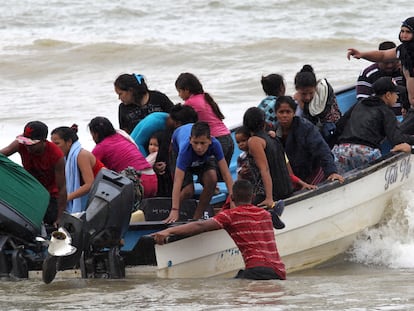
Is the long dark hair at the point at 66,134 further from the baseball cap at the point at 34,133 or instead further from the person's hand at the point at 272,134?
the person's hand at the point at 272,134

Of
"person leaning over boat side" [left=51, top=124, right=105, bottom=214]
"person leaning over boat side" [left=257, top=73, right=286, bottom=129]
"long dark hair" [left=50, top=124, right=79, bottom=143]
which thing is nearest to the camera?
"person leaning over boat side" [left=51, top=124, right=105, bottom=214]

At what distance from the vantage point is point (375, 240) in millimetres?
9820

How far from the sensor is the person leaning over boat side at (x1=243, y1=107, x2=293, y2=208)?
8305mm

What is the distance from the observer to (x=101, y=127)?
351 inches

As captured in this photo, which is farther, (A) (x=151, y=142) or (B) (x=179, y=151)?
(A) (x=151, y=142)

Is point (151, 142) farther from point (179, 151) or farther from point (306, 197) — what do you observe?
point (306, 197)

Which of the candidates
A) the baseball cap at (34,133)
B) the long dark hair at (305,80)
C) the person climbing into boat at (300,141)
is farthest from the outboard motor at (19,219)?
the long dark hair at (305,80)

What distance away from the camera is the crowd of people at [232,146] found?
8234 mm

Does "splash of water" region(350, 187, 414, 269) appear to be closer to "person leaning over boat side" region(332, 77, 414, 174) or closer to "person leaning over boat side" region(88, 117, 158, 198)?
"person leaning over boat side" region(332, 77, 414, 174)

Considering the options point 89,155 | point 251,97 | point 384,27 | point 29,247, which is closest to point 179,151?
point 89,155

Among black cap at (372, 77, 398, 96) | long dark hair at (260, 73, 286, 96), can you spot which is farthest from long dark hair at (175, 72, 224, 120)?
black cap at (372, 77, 398, 96)

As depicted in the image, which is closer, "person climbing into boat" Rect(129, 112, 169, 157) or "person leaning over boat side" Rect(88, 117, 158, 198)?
"person leaning over boat side" Rect(88, 117, 158, 198)

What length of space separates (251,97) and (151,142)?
964 centimetres

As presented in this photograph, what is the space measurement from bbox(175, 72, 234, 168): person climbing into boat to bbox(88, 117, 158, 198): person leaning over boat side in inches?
30.7
